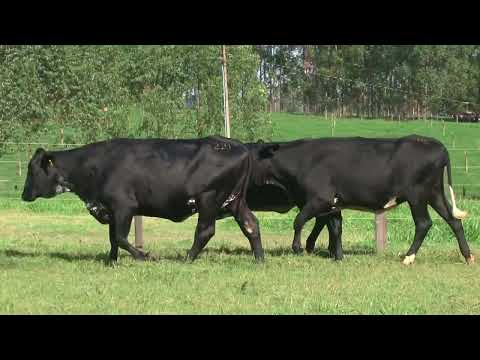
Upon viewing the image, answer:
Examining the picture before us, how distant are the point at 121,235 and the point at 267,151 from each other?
2773 millimetres

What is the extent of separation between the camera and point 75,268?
36.9 feet

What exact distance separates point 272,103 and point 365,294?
3253 inches

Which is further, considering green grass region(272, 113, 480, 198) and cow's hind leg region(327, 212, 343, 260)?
green grass region(272, 113, 480, 198)

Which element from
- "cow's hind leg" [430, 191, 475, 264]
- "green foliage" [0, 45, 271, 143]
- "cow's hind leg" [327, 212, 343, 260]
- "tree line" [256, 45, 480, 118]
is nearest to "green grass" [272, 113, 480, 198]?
"tree line" [256, 45, 480, 118]

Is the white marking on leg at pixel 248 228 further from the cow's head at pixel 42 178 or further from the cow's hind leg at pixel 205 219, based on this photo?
the cow's head at pixel 42 178

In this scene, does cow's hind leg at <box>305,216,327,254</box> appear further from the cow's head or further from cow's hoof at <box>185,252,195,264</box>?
the cow's head

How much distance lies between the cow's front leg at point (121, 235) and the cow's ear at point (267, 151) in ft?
7.95

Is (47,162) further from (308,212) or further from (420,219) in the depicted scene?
(420,219)

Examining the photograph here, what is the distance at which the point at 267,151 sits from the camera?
13438 mm

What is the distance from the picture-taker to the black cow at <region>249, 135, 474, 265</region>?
497 inches

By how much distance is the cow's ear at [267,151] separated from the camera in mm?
13430

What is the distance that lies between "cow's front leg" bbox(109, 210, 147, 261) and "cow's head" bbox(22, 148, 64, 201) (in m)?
1.18

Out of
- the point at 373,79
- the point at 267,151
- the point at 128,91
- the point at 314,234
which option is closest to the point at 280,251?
the point at 314,234

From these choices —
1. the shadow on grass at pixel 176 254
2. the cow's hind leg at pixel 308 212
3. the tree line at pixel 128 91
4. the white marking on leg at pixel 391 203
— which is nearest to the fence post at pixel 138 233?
the shadow on grass at pixel 176 254
